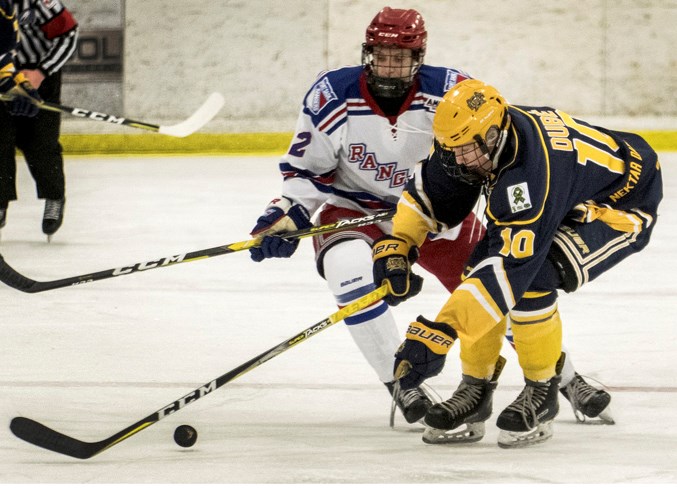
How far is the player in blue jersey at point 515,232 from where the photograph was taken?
7.87 ft

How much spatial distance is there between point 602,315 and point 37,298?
6.28 feet

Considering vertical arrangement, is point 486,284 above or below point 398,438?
above

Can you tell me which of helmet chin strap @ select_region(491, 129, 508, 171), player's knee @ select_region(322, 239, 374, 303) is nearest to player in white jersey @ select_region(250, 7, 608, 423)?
player's knee @ select_region(322, 239, 374, 303)

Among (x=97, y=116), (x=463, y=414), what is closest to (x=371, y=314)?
(x=463, y=414)

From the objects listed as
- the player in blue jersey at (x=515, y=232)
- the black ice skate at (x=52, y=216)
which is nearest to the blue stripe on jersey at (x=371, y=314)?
the player in blue jersey at (x=515, y=232)

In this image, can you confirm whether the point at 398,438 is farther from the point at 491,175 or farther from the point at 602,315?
the point at 602,315

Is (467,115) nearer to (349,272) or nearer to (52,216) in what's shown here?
(349,272)

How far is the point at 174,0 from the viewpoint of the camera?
7512mm

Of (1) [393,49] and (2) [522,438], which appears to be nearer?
(2) [522,438]

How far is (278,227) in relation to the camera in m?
2.92

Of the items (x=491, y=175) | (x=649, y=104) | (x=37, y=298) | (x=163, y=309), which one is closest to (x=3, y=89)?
(x=37, y=298)

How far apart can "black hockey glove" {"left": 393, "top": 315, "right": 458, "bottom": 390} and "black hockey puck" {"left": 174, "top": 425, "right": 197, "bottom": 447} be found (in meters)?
0.46

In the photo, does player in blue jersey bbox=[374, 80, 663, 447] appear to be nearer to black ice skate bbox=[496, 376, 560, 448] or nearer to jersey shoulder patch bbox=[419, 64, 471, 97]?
black ice skate bbox=[496, 376, 560, 448]

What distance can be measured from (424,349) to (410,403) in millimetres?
381
